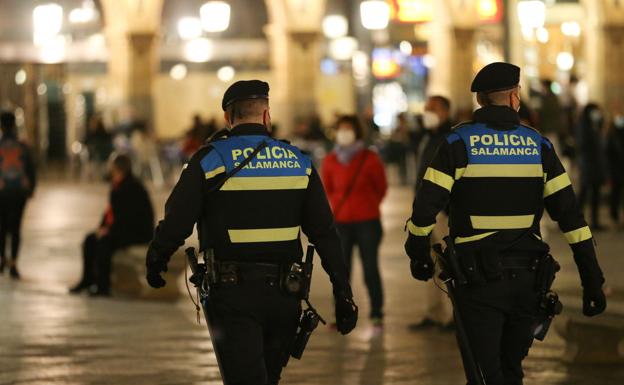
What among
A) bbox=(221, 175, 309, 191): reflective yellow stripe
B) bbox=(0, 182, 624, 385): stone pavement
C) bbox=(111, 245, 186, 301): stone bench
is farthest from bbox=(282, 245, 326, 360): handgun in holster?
bbox=(111, 245, 186, 301): stone bench

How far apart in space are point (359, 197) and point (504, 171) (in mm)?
5514

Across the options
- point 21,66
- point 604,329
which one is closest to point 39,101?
point 21,66

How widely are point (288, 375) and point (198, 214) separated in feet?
11.9

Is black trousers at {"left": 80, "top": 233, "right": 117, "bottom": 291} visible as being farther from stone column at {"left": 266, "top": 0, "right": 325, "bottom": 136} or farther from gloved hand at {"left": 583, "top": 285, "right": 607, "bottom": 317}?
stone column at {"left": 266, "top": 0, "right": 325, "bottom": 136}

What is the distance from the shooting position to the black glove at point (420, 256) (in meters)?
7.18

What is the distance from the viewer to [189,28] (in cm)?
4362

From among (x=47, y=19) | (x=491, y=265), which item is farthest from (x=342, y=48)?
(x=491, y=265)

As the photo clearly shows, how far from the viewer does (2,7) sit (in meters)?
41.6

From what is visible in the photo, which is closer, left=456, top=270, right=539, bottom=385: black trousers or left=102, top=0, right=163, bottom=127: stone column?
left=456, top=270, right=539, bottom=385: black trousers

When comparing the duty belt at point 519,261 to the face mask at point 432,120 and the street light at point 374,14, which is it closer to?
the face mask at point 432,120

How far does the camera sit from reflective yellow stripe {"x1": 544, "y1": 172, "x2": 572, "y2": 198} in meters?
7.35

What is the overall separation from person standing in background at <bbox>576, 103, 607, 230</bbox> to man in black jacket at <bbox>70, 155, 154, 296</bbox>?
24.5 ft

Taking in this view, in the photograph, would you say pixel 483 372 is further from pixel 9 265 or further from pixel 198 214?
pixel 9 265

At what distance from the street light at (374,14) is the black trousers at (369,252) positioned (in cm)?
2758
